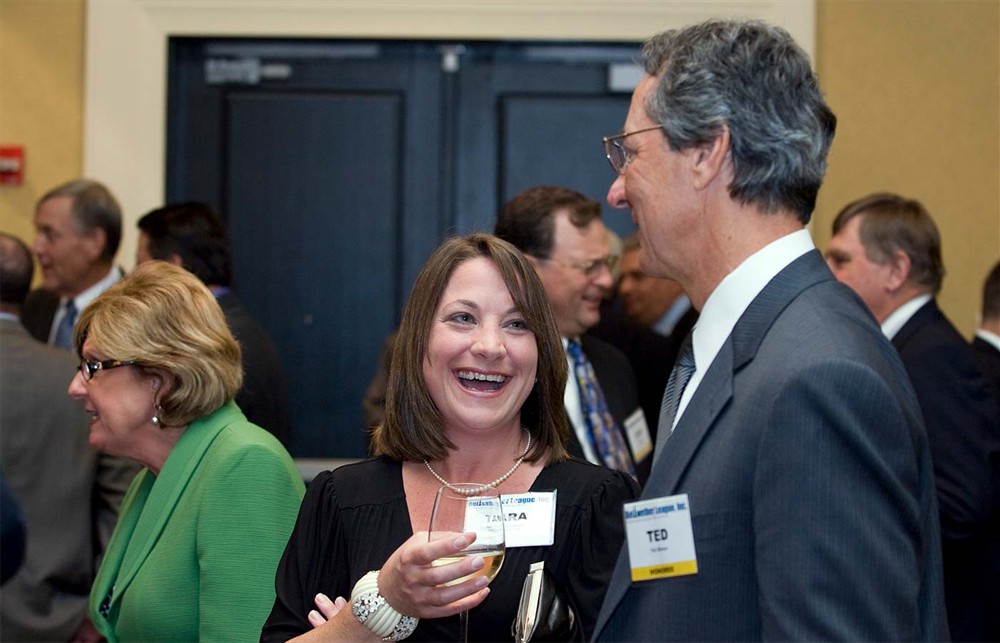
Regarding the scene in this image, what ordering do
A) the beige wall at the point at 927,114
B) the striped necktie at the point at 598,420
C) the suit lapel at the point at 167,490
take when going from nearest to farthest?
the suit lapel at the point at 167,490
the striped necktie at the point at 598,420
the beige wall at the point at 927,114

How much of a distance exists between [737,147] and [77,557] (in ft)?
8.90

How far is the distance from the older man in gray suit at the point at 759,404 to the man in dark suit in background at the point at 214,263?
83.6 inches

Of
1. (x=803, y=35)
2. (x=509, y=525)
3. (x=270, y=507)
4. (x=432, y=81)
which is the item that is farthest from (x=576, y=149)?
(x=509, y=525)

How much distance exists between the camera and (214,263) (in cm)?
412

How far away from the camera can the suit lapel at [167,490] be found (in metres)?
2.55

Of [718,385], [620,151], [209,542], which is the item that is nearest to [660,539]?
[718,385]

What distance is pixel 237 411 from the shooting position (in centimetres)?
270

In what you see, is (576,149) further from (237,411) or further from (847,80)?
(237,411)

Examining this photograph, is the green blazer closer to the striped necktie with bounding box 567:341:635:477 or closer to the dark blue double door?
the striped necktie with bounding box 567:341:635:477

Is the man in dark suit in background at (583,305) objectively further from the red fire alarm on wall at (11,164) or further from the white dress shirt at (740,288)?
the red fire alarm on wall at (11,164)

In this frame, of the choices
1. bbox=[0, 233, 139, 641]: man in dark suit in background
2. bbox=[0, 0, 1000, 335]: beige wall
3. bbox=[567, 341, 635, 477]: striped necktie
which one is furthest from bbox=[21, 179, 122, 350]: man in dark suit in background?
bbox=[0, 0, 1000, 335]: beige wall

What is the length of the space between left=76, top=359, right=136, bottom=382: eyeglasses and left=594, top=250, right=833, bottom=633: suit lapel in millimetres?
1499

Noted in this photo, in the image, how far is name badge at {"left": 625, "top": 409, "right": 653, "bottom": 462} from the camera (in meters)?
3.56

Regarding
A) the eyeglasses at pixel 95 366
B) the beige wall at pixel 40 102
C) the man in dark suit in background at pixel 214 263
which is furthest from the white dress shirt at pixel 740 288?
the beige wall at pixel 40 102
